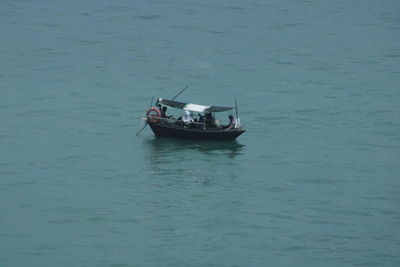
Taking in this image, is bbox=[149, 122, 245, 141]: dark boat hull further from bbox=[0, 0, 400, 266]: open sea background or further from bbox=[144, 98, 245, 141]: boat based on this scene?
bbox=[0, 0, 400, 266]: open sea background

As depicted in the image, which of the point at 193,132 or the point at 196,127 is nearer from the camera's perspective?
the point at 193,132

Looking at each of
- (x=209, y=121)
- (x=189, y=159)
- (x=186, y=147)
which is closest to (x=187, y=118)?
(x=209, y=121)

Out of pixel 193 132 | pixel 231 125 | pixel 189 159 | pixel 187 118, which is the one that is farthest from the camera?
pixel 187 118

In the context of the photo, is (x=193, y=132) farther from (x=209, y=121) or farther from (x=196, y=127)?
(x=209, y=121)

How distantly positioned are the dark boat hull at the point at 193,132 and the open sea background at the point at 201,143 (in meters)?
0.51

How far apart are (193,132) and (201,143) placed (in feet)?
2.85

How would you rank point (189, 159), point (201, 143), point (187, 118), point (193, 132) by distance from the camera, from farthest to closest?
point (187, 118) → point (201, 143) → point (193, 132) → point (189, 159)

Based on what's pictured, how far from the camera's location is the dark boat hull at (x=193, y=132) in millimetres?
58094

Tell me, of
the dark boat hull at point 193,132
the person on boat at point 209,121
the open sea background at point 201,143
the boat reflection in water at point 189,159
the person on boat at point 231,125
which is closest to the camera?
the open sea background at point 201,143

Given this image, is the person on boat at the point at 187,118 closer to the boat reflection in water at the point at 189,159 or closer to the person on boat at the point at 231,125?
the boat reflection in water at the point at 189,159

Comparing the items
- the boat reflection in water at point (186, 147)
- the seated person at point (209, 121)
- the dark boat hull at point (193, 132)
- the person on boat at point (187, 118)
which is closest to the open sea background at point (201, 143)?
Answer: the boat reflection in water at point (186, 147)

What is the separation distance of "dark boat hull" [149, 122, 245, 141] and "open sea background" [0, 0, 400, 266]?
1.69 ft

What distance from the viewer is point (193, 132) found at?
58188 mm

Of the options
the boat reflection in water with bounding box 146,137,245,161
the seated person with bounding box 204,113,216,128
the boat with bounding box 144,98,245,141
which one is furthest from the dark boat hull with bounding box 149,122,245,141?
the seated person with bounding box 204,113,216,128
